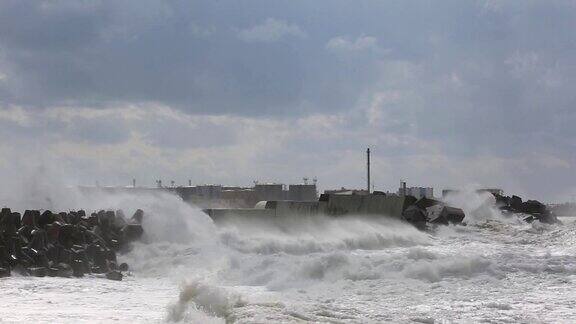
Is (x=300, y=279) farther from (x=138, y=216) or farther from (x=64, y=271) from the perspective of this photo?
(x=138, y=216)

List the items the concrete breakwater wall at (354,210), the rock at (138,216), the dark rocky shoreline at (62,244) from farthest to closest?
the concrete breakwater wall at (354,210), the rock at (138,216), the dark rocky shoreline at (62,244)

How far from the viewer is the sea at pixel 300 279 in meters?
10.1

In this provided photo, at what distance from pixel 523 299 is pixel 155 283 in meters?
7.39

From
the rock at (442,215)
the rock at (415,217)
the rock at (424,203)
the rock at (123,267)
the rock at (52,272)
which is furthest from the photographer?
the rock at (424,203)

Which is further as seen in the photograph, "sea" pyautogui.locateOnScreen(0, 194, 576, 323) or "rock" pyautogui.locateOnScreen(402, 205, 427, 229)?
"rock" pyautogui.locateOnScreen(402, 205, 427, 229)

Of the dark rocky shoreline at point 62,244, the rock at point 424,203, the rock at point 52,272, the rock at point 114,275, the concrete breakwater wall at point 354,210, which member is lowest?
the rock at point 114,275

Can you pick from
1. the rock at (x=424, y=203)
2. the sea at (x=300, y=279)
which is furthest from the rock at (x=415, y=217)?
the rock at (x=424, y=203)

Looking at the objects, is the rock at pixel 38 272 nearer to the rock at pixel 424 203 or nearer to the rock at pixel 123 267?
the rock at pixel 123 267

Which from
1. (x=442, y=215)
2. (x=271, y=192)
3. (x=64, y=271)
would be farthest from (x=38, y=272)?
(x=271, y=192)

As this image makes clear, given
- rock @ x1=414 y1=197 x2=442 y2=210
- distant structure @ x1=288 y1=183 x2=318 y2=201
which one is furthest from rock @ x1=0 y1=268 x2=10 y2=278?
distant structure @ x1=288 y1=183 x2=318 y2=201

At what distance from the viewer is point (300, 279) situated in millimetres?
14711

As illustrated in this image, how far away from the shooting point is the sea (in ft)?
33.3

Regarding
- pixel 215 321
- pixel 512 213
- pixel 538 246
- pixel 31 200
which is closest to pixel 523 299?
pixel 215 321

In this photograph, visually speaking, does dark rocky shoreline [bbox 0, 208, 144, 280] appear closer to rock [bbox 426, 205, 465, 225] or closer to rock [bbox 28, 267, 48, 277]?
rock [bbox 28, 267, 48, 277]
